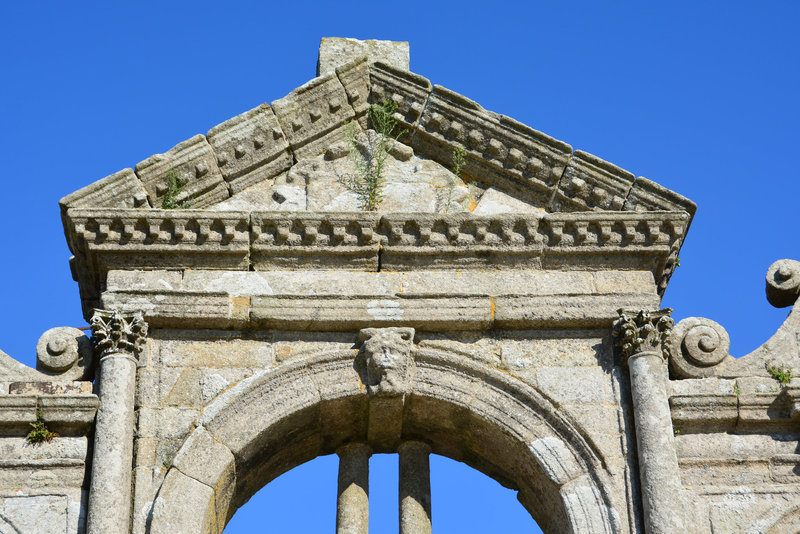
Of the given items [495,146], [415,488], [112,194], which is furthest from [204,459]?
[495,146]

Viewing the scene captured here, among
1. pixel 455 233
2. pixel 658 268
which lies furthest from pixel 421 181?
pixel 658 268

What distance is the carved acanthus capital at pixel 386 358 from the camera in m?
10.4

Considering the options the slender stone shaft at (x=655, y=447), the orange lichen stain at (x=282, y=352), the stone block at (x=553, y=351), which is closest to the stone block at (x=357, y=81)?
the orange lichen stain at (x=282, y=352)

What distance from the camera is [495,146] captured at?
11391 mm

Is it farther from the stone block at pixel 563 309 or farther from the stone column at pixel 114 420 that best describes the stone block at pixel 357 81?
the stone column at pixel 114 420

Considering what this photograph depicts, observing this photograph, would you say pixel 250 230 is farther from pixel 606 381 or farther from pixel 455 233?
pixel 606 381

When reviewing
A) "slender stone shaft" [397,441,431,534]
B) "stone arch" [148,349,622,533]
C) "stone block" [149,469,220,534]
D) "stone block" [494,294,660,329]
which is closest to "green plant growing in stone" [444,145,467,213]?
"stone block" [494,294,660,329]

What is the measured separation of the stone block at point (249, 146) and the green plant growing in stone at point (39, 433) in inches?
89.0

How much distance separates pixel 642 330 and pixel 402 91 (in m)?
2.65

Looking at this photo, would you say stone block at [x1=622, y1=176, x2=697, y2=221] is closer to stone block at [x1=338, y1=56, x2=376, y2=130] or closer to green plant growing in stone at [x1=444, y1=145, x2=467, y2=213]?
green plant growing in stone at [x1=444, y1=145, x2=467, y2=213]

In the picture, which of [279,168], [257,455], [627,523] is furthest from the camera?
[279,168]

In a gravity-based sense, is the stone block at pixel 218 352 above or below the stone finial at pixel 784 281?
below

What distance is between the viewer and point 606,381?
34.4 ft

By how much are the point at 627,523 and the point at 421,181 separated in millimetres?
3084
